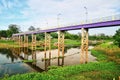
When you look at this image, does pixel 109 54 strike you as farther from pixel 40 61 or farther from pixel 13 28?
pixel 13 28

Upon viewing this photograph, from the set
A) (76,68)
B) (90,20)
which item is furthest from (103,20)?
(76,68)

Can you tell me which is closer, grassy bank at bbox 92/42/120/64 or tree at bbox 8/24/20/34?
grassy bank at bbox 92/42/120/64

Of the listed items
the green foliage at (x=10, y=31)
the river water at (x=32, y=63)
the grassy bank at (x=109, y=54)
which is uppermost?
the green foliage at (x=10, y=31)

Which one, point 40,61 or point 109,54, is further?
point 109,54

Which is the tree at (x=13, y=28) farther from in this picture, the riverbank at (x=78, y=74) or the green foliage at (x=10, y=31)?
the riverbank at (x=78, y=74)

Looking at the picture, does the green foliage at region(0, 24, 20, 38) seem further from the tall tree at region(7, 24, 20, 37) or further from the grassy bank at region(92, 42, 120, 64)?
the grassy bank at region(92, 42, 120, 64)

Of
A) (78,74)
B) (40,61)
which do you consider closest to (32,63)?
(40,61)

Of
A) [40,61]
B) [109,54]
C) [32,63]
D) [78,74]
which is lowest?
[78,74]

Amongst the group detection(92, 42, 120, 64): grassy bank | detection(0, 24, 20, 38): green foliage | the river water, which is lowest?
the river water

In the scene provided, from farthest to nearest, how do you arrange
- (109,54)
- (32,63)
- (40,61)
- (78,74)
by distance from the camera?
(109,54), (40,61), (32,63), (78,74)

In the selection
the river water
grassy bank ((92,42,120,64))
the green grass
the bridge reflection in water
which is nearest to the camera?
the green grass

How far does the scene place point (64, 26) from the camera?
160ft

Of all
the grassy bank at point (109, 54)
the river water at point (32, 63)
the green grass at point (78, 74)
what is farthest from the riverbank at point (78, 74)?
the grassy bank at point (109, 54)

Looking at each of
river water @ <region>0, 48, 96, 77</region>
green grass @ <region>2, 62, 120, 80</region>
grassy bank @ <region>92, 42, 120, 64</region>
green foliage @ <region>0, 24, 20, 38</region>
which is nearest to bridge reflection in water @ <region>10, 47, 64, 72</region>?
river water @ <region>0, 48, 96, 77</region>
